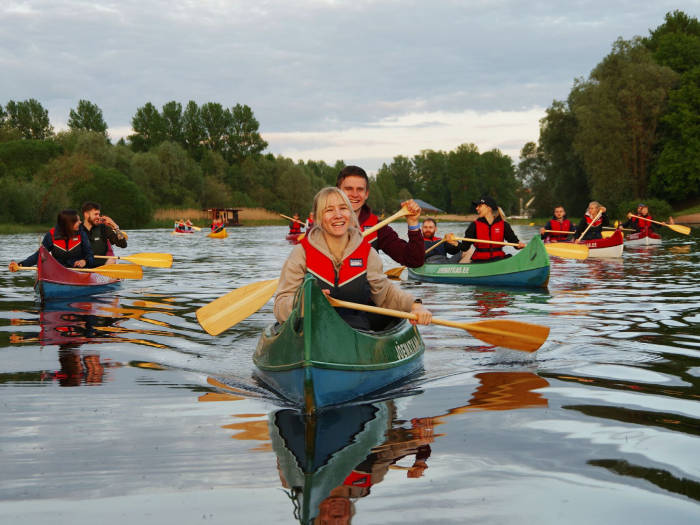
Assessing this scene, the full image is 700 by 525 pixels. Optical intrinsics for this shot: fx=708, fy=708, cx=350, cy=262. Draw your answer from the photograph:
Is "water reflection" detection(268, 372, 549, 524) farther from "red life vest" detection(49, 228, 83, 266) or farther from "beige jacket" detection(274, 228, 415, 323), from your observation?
"red life vest" detection(49, 228, 83, 266)

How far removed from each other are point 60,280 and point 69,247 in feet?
2.73

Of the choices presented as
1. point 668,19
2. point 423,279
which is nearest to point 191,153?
point 668,19

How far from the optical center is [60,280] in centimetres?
1010

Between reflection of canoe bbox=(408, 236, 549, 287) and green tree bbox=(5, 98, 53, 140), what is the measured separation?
87047mm

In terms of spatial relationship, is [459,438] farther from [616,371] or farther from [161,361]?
[161,361]

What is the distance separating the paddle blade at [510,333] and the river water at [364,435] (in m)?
0.25

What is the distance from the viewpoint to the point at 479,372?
5438 mm

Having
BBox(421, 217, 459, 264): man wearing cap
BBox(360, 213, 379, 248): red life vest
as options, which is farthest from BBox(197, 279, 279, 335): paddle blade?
BBox(421, 217, 459, 264): man wearing cap

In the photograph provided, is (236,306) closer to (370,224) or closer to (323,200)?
(370,224)

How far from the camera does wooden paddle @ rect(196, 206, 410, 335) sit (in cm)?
608

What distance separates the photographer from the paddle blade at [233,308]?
6141mm

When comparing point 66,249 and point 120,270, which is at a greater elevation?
point 66,249

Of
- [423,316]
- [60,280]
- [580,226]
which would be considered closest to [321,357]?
[423,316]

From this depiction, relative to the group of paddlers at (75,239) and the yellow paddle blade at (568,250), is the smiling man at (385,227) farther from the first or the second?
the yellow paddle blade at (568,250)
